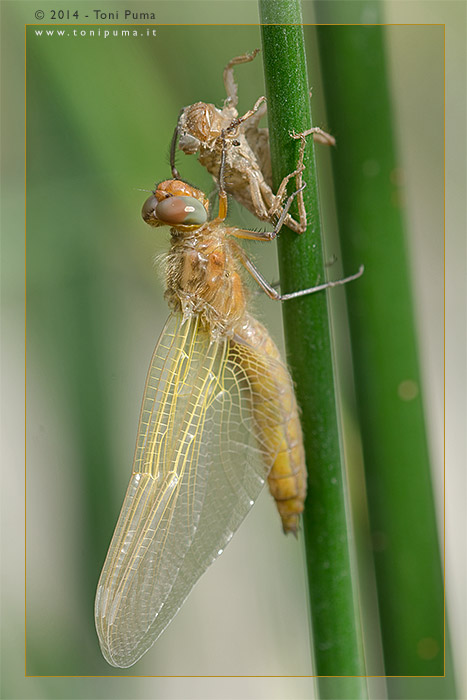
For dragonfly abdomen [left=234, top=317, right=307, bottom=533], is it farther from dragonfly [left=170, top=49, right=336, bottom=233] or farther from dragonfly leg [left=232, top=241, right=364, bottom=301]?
dragonfly [left=170, top=49, right=336, bottom=233]

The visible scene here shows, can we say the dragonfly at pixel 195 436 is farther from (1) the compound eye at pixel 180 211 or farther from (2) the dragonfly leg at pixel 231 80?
(2) the dragonfly leg at pixel 231 80

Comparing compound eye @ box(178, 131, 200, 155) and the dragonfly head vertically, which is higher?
compound eye @ box(178, 131, 200, 155)

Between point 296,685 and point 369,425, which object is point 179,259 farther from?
point 296,685

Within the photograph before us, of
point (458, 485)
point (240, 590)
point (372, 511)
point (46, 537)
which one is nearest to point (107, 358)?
point (46, 537)

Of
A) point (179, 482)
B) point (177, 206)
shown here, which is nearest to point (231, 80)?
point (177, 206)

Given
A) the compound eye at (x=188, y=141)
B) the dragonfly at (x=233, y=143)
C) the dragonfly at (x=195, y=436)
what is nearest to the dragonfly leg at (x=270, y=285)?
the dragonfly at (x=195, y=436)

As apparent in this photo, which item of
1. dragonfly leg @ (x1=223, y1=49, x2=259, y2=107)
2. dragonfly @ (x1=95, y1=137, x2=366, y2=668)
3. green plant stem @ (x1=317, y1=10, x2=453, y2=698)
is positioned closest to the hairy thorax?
dragonfly @ (x1=95, y1=137, x2=366, y2=668)

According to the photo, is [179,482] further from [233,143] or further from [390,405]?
[233,143]

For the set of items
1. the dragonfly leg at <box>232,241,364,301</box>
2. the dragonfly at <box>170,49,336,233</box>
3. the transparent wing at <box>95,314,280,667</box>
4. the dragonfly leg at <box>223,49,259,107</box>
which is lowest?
the transparent wing at <box>95,314,280,667</box>
